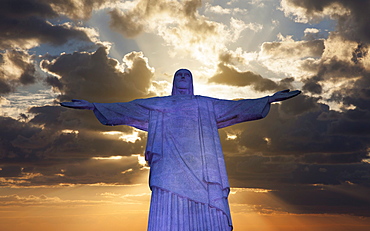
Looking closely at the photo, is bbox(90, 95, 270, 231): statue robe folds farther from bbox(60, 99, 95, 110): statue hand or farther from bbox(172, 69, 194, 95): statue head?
bbox(172, 69, 194, 95): statue head

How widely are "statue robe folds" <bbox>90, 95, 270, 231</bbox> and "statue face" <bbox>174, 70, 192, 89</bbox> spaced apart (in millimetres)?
673

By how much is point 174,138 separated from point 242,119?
315 centimetres

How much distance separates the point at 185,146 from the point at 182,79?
11.7 feet

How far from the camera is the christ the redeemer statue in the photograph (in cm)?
1427

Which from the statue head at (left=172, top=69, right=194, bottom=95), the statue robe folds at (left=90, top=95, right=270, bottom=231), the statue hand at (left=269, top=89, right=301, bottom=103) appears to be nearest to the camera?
the statue robe folds at (left=90, top=95, right=270, bottom=231)

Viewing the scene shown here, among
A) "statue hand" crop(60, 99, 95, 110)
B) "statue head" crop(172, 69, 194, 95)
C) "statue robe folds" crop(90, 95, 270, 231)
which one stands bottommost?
"statue robe folds" crop(90, 95, 270, 231)

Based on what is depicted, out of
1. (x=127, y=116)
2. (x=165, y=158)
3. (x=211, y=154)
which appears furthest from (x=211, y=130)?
(x=127, y=116)

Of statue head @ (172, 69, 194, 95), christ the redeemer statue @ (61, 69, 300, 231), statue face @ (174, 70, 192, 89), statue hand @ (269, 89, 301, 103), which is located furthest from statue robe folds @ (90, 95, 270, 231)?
statue face @ (174, 70, 192, 89)

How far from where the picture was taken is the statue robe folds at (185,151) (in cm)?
1425

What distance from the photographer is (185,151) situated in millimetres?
15227

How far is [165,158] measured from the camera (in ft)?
49.8

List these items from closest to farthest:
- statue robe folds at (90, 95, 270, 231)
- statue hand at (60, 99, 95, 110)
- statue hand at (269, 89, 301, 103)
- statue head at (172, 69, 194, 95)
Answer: statue robe folds at (90, 95, 270, 231) → statue hand at (60, 99, 95, 110) → statue hand at (269, 89, 301, 103) → statue head at (172, 69, 194, 95)

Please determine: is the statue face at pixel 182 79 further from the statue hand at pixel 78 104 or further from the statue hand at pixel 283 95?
the statue hand at pixel 78 104

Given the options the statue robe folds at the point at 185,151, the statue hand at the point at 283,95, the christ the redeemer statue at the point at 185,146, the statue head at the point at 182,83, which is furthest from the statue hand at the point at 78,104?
the statue hand at the point at 283,95
